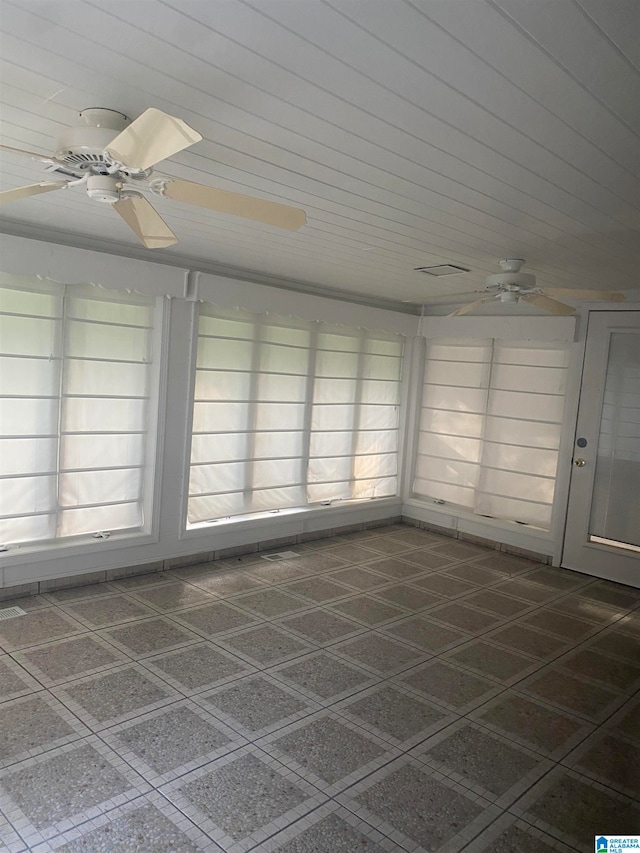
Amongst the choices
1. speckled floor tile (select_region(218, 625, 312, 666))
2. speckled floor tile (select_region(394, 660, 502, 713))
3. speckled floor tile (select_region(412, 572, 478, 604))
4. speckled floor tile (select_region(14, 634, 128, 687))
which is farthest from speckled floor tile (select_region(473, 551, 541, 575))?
speckled floor tile (select_region(14, 634, 128, 687))

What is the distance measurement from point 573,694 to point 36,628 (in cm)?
323

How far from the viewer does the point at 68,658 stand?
3609 mm

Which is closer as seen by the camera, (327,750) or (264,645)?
(327,750)

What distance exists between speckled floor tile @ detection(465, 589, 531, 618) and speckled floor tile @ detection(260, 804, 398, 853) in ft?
8.71


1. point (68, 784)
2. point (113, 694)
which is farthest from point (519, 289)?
point (68, 784)

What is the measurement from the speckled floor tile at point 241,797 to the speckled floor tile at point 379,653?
1.15m

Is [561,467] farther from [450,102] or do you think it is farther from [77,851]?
[77,851]

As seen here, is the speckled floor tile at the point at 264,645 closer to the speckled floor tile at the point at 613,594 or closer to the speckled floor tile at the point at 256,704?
the speckled floor tile at the point at 256,704

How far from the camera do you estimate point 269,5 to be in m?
1.59

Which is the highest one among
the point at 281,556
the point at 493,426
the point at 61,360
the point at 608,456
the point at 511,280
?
the point at 511,280

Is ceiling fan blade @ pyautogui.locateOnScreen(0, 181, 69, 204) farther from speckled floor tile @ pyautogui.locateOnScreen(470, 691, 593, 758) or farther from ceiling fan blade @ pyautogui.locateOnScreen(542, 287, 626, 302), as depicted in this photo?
speckled floor tile @ pyautogui.locateOnScreen(470, 691, 593, 758)

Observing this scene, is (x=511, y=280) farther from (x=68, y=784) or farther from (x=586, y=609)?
(x=68, y=784)

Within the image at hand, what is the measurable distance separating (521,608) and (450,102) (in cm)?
395

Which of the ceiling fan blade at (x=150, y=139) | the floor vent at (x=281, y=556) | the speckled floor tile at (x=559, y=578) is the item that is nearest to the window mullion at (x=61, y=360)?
the floor vent at (x=281, y=556)
